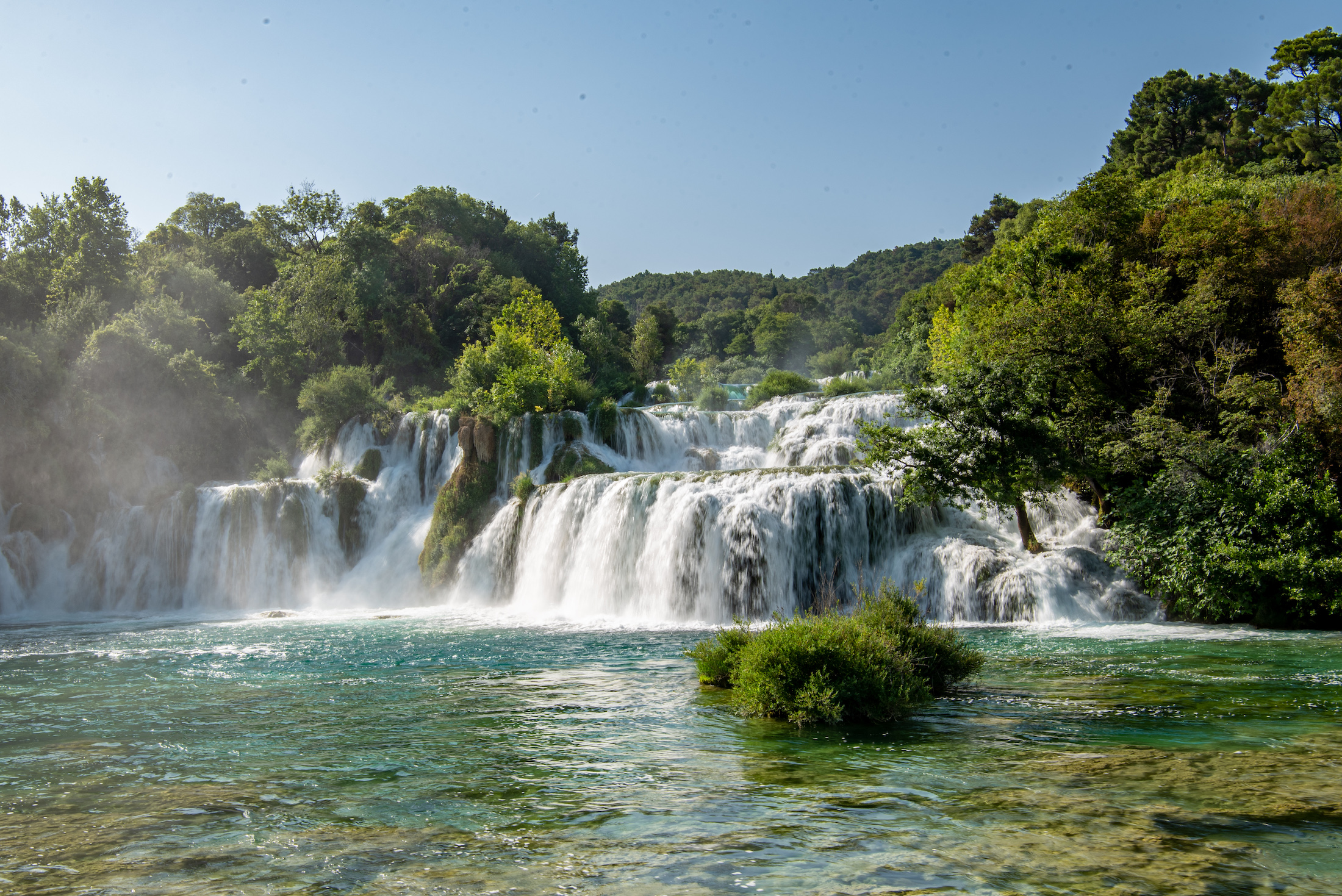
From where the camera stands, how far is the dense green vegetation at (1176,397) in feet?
53.5

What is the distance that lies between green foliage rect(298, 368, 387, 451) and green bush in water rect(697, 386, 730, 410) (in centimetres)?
1775

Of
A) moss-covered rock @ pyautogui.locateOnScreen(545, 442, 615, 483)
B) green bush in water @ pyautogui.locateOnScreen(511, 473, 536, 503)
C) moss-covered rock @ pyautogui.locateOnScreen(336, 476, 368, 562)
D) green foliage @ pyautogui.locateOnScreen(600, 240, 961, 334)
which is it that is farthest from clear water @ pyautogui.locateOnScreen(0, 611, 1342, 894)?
green foliage @ pyautogui.locateOnScreen(600, 240, 961, 334)

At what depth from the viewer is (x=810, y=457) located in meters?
29.7

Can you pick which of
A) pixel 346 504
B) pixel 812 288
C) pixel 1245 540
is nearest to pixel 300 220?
pixel 346 504

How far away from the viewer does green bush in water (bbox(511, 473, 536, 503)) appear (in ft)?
93.9

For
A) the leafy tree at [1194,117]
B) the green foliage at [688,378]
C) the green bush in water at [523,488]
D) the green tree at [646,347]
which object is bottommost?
the green bush in water at [523,488]

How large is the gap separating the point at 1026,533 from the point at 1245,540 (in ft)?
16.3

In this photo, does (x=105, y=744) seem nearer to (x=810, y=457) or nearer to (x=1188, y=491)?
(x=1188, y=491)

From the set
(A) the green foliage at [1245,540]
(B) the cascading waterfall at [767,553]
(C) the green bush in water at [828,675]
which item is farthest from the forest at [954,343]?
(C) the green bush in water at [828,675]

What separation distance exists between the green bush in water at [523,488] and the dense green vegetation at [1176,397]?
42.6 feet

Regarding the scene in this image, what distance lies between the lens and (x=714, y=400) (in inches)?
1809

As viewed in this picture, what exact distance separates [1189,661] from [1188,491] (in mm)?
5683

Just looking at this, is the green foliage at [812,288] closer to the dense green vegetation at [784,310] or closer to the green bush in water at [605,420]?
the dense green vegetation at [784,310]

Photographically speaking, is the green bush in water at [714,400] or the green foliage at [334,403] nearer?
the green foliage at [334,403]
